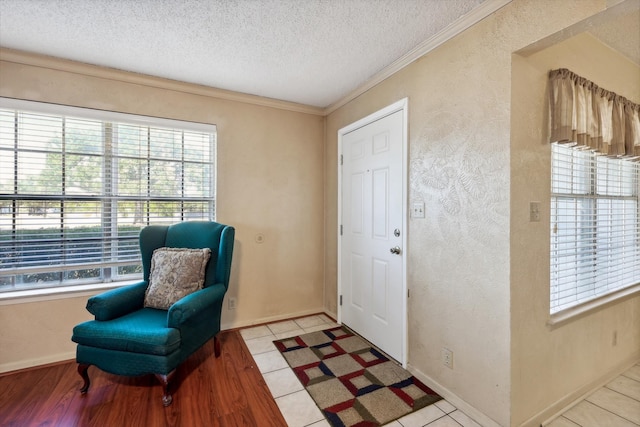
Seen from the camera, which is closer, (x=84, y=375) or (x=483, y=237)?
(x=483, y=237)

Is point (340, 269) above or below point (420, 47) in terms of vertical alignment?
below

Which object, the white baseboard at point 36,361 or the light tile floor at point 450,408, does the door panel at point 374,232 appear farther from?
the white baseboard at point 36,361

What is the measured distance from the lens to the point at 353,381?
2.02 meters

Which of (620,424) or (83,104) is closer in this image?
(620,424)

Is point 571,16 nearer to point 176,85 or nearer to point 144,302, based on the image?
point 176,85

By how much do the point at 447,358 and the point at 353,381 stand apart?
0.68m

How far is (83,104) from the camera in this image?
232 cm

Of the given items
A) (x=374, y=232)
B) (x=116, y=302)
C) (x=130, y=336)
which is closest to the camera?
(x=130, y=336)

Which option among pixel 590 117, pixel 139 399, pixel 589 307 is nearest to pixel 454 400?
pixel 589 307

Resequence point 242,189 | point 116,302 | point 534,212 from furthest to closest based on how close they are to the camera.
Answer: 1. point 242,189
2. point 116,302
3. point 534,212

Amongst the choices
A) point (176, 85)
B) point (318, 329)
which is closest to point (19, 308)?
point (176, 85)

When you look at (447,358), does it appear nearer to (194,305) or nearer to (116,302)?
(194,305)

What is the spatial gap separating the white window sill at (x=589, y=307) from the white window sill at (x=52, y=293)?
10.8ft

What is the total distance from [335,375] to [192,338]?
107 centimetres
